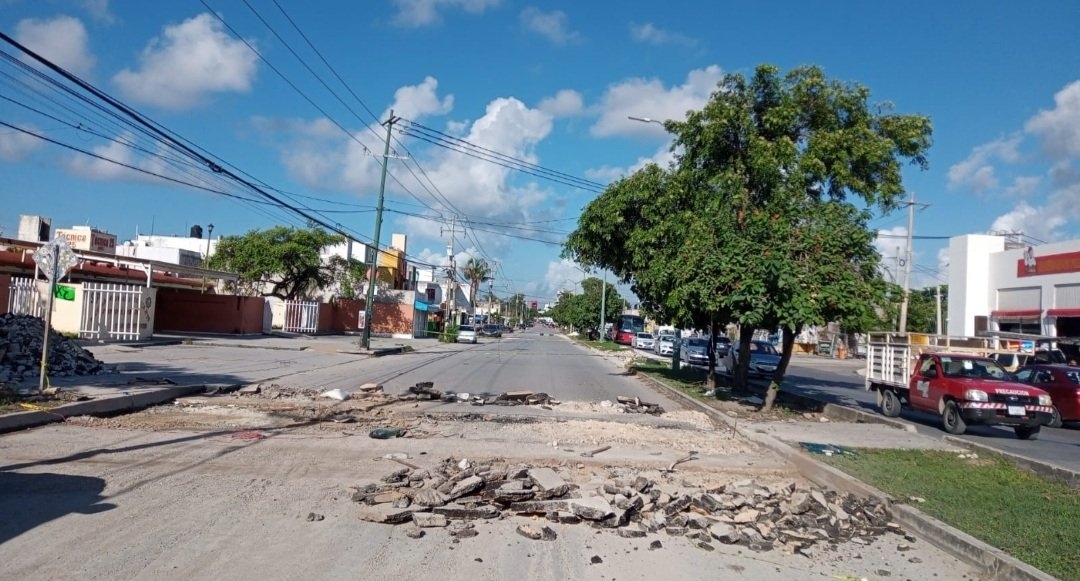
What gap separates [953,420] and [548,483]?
1157cm

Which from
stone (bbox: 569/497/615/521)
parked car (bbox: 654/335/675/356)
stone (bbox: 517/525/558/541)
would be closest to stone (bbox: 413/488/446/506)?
stone (bbox: 517/525/558/541)

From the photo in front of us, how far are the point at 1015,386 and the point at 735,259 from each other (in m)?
6.06

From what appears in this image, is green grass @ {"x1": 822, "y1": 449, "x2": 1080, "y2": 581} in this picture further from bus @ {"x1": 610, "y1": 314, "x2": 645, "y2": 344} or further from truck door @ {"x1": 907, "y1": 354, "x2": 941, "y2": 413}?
bus @ {"x1": 610, "y1": 314, "x2": 645, "y2": 344}

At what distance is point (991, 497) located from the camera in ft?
29.5

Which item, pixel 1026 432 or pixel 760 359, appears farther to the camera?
pixel 760 359

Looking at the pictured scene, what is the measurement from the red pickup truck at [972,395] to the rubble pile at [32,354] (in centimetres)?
1900

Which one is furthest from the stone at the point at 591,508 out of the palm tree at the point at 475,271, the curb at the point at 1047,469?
the palm tree at the point at 475,271

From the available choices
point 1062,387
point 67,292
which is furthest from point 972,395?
point 67,292

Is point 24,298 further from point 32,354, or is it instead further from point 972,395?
point 972,395

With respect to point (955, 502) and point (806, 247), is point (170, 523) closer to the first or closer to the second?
point (955, 502)

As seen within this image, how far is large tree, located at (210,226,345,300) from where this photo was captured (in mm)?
54406

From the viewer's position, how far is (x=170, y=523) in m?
6.81

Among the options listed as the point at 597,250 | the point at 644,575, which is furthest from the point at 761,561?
the point at 597,250

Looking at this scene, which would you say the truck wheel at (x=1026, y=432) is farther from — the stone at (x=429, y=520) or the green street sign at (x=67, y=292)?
the green street sign at (x=67, y=292)
